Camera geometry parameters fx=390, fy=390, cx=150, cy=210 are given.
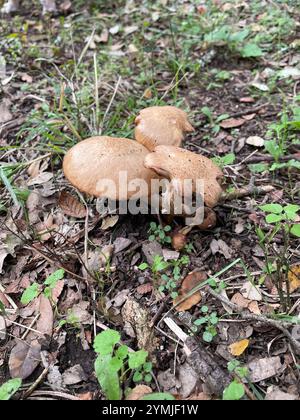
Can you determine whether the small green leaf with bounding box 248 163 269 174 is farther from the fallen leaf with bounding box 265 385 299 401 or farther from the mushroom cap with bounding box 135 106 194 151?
the fallen leaf with bounding box 265 385 299 401

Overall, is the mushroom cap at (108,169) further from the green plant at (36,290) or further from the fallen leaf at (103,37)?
the fallen leaf at (103,37)

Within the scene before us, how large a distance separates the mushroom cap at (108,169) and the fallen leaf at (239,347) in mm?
1079

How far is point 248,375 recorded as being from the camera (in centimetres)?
211

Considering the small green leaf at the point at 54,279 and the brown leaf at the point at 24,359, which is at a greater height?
the small green leaf at the point at 54,279

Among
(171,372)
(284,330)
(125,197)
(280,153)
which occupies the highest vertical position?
(125,197)

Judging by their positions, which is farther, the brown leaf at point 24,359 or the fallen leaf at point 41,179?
the fallen leaf at point 41,179

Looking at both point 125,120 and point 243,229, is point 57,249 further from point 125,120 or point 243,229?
point 125,120

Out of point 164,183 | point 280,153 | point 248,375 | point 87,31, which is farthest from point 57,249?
point 87,31

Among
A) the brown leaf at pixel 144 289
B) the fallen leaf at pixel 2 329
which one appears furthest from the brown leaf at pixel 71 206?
the fallen leaf at pixel 2 329

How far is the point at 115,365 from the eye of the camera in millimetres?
2072

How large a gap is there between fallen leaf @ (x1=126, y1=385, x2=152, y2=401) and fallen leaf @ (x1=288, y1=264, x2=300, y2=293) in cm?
106

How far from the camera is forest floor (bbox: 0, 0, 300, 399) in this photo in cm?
222

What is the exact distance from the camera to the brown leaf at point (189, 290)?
246 centimetres

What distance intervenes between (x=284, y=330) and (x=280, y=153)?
1623mm
